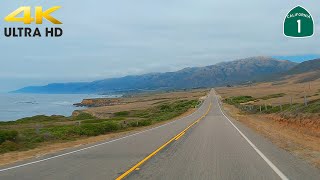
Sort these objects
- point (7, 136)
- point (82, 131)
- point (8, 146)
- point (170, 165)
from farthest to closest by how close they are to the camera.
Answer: point (82, 131) → point (7, 136) → point (8, 146) → point (170, 165)

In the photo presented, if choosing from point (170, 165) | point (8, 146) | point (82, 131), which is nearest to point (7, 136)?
point (8, 146)

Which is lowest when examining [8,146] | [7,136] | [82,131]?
[82,131]

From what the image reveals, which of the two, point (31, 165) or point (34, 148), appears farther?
point (34, 148)

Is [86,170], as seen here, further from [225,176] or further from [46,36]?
[46,36]

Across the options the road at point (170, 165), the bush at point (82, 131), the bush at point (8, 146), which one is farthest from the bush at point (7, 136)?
the road at point (170, 165)

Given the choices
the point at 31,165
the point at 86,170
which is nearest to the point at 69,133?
the point at 31,165

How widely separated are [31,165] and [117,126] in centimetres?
2239

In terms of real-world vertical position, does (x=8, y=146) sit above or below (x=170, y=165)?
below

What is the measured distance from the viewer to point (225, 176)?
1109cm

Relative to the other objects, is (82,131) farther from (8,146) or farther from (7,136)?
(8,146)

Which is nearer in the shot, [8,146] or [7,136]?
[8,146]

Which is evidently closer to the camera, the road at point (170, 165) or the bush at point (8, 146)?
the road at point (170, 165)

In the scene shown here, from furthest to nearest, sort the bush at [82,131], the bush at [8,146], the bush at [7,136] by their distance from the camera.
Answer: the bush at [82,131], the bush at [7,136], the bush at [8,146]

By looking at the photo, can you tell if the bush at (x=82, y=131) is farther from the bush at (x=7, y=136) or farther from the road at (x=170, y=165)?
the road at (x=170, y=165)
